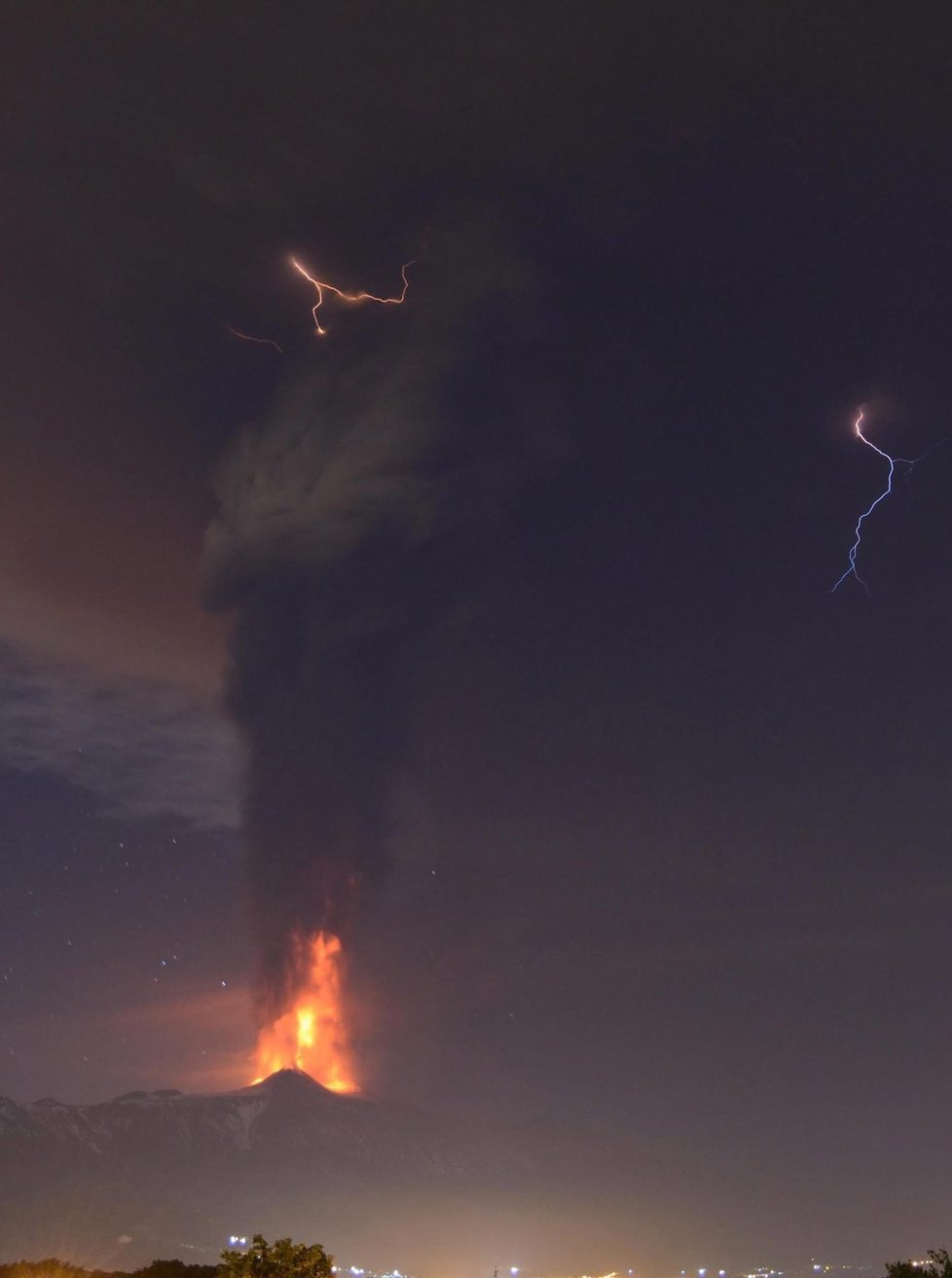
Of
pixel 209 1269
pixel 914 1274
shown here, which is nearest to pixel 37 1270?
pixel 209 1269

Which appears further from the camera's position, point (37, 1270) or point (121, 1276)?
point (121, 1276)

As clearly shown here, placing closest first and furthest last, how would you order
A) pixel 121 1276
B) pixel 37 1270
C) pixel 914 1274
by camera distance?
pixel 914 1274 < pixel 37 1270 < pixel 121 1276

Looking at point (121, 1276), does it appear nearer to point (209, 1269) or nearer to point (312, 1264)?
point (209, 1269)

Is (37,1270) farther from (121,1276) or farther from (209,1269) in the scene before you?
(209,1269)

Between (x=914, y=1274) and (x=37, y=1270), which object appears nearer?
(x=914, y=1274)

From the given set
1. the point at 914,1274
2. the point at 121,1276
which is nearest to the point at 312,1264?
the point at 914,1274

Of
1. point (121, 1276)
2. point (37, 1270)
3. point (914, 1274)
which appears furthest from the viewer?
point (121, 1276)

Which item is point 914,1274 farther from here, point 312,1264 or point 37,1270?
point 37,1270
